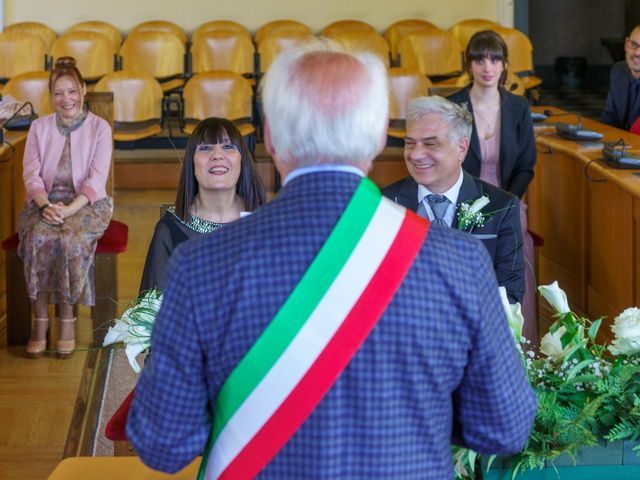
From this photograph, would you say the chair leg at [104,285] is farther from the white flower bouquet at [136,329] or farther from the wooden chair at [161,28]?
the wooden chair at [161,28]

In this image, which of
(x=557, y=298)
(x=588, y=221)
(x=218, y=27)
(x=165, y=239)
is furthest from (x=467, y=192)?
(x=218, y=27)

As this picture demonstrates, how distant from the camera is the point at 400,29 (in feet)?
34.7

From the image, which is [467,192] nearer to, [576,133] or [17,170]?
[576,133]

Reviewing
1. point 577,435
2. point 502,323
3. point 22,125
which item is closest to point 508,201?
point 577,435

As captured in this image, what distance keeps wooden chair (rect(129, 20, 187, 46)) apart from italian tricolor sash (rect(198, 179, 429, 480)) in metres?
8.93

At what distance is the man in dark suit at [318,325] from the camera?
1641 mm

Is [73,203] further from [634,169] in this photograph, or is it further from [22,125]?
[634,169]

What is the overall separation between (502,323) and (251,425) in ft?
1.28

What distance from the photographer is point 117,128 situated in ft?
30.0

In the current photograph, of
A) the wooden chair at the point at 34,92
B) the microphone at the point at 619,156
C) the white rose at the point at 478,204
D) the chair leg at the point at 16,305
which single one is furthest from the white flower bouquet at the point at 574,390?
the wooden chair at the point at 34,92

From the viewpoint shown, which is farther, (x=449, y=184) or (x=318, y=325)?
(x=449, y=184)

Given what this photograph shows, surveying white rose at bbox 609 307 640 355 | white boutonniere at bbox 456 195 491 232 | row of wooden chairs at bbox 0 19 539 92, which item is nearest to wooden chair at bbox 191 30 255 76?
row of wooden chairs at bbox 0 19 539 92

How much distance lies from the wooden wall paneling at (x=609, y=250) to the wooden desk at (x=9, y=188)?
9.88ft

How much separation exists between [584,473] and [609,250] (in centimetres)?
342
